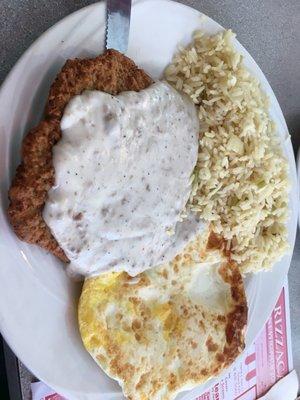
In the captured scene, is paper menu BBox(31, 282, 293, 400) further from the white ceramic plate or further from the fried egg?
the white ceramic plate

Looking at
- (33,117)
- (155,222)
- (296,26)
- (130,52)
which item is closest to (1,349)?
(155,222)

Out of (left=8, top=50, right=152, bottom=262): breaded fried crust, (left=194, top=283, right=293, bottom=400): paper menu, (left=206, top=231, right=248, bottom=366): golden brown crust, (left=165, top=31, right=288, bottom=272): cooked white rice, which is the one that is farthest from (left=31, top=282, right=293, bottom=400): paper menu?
(left=8, top=50, right=152, bottom=262): breaded fried crust

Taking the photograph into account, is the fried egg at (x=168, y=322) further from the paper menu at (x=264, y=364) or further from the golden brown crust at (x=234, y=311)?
the paper menu at (x=264, y=364)

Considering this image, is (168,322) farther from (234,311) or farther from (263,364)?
(263,364)

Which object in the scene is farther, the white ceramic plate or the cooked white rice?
the cooked white rice

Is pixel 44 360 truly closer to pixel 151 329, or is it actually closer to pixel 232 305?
pixel 151 329
